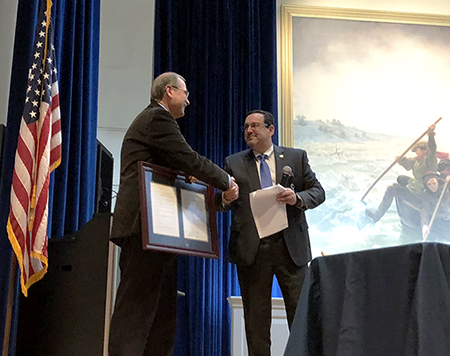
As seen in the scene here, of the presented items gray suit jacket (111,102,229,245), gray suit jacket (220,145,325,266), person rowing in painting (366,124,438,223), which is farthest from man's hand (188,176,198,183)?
person rowing in painting (366,124,438,223)

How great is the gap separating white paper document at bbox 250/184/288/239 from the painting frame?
5.50 feet

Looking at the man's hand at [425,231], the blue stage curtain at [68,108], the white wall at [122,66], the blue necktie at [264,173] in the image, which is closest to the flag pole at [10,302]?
the blue stage curtain at [68,108]

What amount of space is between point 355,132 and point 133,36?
7.04ft

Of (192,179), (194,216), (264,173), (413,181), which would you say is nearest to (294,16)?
(413,181)

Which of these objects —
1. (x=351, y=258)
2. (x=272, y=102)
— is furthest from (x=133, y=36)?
(x=351, y=258)

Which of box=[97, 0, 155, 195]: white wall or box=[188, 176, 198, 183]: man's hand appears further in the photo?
box=[97, 0, 155, 195]: white wall

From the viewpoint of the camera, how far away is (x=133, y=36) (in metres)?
4.63

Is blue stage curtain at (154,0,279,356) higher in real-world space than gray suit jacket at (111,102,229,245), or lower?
higher

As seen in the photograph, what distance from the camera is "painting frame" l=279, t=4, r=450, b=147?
180 inches

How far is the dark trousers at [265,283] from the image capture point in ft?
9.11

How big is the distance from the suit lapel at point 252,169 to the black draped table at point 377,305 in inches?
53.6

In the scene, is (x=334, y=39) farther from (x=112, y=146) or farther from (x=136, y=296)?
(x=136, y=296)

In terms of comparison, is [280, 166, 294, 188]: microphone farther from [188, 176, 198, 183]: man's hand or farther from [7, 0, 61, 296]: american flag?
[7, 0, 61, 296]: american flag

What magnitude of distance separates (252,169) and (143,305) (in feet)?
3.63
